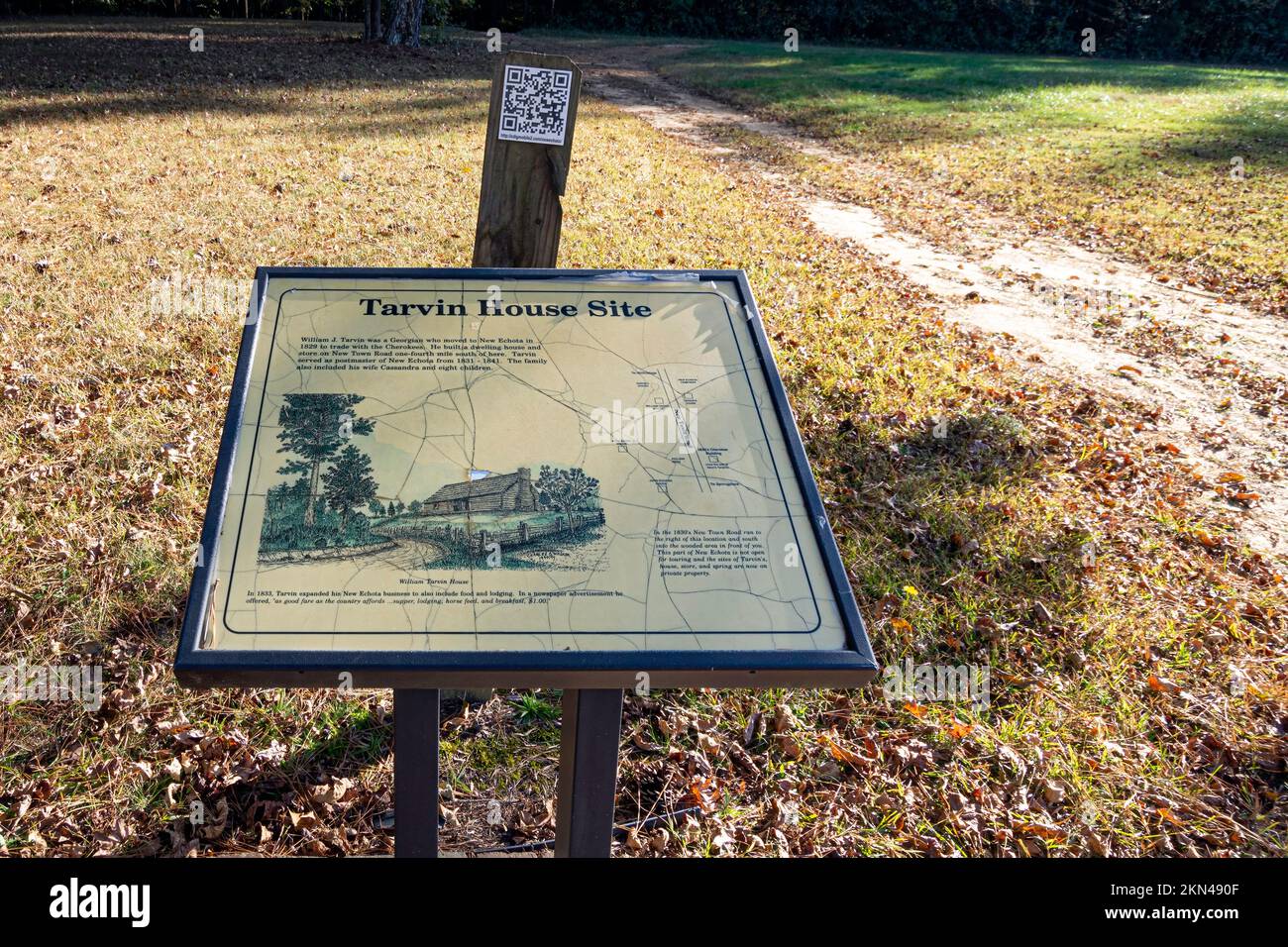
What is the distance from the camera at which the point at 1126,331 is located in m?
6.21

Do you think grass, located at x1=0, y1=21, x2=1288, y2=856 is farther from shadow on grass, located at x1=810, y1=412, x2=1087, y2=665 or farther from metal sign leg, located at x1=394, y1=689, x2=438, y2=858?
metal sign leg, located at x1=394, y1=689, x2=438, y2=858

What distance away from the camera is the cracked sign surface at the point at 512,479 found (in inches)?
63.3

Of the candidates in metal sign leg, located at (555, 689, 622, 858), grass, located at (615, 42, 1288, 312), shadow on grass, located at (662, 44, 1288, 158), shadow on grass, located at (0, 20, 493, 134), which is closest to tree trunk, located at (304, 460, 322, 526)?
metal sign leg, located at (555, 689, 622, 858)

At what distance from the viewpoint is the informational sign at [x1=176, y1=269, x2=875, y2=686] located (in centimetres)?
156

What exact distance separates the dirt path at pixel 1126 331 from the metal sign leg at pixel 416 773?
400 centimetres

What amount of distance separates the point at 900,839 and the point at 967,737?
50 cm

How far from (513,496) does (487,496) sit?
6 centimetres

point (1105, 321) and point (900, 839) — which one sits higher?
point (1105, 321)

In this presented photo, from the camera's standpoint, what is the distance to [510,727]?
9.05 ft

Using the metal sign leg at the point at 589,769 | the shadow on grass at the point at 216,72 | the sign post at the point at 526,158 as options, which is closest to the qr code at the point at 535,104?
the sign post at the point at 526,158

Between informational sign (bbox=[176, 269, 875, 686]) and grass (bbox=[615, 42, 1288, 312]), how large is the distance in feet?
23.3

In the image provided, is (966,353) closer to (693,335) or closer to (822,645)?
(693,335)

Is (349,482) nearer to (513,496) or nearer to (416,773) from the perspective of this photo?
(513,496)

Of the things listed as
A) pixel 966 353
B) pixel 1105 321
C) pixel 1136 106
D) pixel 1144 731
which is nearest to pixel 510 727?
pixel 1144 731
